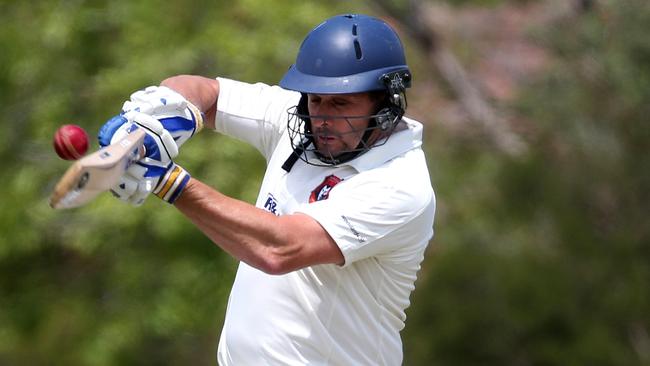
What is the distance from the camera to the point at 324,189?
434 centimetres

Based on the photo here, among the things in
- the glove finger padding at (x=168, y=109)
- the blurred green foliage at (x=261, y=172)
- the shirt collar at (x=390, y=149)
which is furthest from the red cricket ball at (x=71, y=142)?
the blurred green foliage at (x=261, y=172)

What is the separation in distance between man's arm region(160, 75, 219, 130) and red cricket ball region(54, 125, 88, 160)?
775mm

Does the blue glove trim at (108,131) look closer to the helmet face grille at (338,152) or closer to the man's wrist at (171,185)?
the man's wrist at (171,185)

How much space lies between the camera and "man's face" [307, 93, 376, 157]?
432cm

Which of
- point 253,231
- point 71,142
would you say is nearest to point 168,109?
point 71,142

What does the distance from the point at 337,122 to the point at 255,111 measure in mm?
604

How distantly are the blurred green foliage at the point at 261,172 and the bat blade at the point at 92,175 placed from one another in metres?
6.12

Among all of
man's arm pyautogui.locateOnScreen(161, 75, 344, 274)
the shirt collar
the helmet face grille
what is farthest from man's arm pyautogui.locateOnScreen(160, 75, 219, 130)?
man's arm pyautogui.locateOnScreen(161, 75, 344, 274)

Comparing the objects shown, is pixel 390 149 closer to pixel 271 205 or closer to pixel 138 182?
pixel 271 205

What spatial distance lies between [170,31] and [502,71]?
22.2 feet

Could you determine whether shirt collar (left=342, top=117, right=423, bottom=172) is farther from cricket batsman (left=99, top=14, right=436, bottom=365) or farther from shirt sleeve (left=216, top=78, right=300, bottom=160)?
shirt sleeve (left=216, top=78, right=300, bottom=160)

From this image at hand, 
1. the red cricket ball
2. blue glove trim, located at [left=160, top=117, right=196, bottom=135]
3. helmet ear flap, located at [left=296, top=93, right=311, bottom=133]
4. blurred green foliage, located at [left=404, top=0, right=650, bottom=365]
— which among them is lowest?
blurred green foliage, located at [left=404, top=0, right=650, bottom=365]

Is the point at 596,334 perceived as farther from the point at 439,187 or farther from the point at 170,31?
the point at 170,31

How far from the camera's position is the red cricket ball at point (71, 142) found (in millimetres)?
3885
